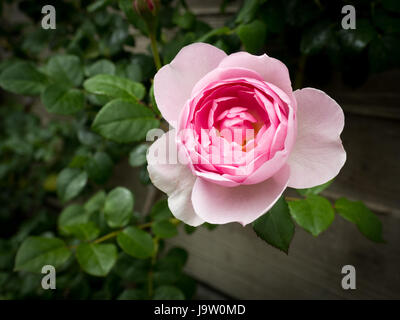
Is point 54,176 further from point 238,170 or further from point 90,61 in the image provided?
point 238,170

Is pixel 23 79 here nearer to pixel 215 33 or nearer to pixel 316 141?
pixel 215 33

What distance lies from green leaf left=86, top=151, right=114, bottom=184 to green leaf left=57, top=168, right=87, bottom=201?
1.4 inches

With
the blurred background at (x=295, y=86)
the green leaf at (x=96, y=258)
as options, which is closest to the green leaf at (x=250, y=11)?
the blurred background at (x=295, y=86)

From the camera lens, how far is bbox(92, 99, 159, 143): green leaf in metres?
0.47

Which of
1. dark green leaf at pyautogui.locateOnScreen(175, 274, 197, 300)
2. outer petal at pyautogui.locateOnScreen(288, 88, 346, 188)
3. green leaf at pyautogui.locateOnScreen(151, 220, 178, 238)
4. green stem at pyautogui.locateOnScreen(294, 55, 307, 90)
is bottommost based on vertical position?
dark green leaf at pyautogui.locateOnScreen(175, 274, 197, 300)

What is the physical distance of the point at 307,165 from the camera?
1.03 ft

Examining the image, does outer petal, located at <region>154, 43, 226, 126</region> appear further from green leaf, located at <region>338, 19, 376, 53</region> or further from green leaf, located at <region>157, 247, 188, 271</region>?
green leaf, located at <region>157, 247, 188, 271</region>

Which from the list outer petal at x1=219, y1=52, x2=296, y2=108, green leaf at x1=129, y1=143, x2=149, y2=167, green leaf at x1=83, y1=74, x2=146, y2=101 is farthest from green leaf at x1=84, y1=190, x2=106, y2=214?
outer petal at x1=219, y1=52, x2=296, y2=108

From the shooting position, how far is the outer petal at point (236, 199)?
0.29 metres

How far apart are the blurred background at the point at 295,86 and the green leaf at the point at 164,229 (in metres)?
0.11

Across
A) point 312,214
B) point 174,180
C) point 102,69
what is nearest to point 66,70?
point 102,69

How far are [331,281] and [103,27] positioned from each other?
837 millimetres
